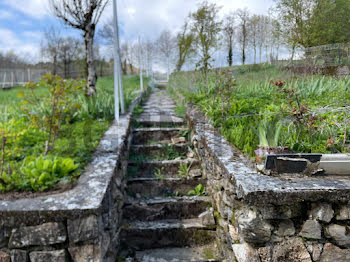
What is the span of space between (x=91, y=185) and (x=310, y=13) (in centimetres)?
296

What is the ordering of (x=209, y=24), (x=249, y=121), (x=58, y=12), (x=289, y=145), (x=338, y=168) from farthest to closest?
1. (x=209, y=24)
2. (x=58, y=12)
3. (x=249, y=121)
4. (x=289, y=145)
5. (x=338, y=168)

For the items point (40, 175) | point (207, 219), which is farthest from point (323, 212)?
point (40, 175)

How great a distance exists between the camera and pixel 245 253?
6.53 feet

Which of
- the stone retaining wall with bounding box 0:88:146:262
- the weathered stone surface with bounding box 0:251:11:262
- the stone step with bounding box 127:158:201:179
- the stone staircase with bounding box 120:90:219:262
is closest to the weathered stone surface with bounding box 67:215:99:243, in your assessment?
the stone retaining wall with bounding box 0:88:146:262

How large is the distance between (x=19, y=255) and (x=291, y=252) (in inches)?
75.0

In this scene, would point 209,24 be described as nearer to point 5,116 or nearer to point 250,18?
point 250,18

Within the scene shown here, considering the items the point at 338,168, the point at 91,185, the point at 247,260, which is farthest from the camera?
the point at 91,185

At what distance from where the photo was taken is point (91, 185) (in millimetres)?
2334

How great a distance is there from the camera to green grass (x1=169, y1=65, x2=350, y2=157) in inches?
102

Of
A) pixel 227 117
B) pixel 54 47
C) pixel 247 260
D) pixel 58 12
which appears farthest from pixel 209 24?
pixel 54 47

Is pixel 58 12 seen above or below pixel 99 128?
above

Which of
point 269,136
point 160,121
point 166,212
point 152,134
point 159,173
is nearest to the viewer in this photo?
point 269,136

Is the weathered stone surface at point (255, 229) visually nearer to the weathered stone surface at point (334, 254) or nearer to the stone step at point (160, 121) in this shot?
the weathered stone surface at point (334, 254)

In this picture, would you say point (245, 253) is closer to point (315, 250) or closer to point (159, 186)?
point (315, 250)
